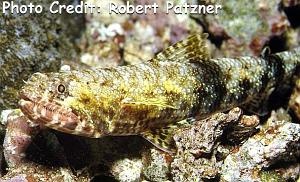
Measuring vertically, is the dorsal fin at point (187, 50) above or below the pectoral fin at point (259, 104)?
above

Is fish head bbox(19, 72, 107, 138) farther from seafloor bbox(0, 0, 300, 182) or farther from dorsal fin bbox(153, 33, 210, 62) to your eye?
dorsal fin bbox(153, 33, 210, 62)

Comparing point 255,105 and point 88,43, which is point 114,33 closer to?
point 88,43

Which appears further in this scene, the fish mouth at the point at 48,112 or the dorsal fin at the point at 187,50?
the dorsal fin at the point at 187,50

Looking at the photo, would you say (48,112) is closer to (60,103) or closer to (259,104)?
(60,103)

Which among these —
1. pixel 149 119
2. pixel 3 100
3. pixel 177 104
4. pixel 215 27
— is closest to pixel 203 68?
pixel 177 104

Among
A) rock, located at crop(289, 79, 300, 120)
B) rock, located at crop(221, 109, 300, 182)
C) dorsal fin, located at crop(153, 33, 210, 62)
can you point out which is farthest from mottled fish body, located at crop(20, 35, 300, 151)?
rock, located at crop(221, 109, 300, 182)

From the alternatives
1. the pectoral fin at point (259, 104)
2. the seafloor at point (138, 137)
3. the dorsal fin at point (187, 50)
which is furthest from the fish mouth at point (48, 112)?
the pectoral fin at point (259, 104)

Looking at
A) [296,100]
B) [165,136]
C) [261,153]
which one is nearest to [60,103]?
[165,136]

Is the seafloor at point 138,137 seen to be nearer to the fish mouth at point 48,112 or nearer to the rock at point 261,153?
the rock at point 261,153
